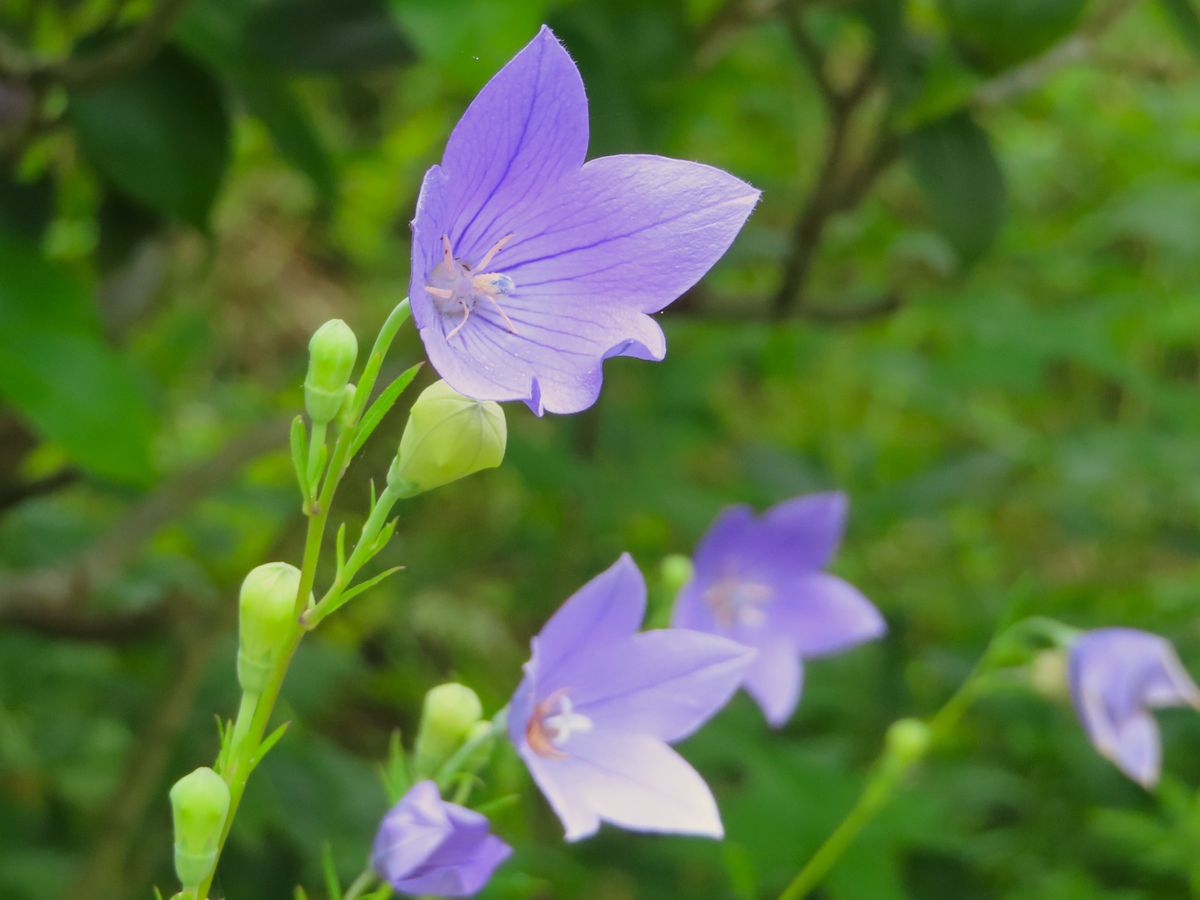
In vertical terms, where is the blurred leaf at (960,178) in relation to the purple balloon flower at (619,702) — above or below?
above

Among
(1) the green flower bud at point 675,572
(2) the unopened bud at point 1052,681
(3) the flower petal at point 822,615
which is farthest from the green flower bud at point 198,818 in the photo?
(2) the unopened bud at point 1052,681

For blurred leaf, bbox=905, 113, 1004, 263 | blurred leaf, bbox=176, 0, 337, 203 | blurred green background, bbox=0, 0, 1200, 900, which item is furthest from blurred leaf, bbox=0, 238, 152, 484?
blurred leaf, bbox=905, 113, 1004, 263

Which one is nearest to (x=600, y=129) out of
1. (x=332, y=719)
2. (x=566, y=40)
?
(x=566, y=40)

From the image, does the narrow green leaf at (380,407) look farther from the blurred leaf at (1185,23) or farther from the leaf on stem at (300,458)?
the blurred leaf at (1185,23)

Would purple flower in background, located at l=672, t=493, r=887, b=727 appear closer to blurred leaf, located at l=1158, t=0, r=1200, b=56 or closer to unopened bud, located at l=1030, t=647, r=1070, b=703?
unopened bud, located at l=1030, t=647, r=1070, b=703

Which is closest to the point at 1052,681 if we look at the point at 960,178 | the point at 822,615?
the point at 822,615

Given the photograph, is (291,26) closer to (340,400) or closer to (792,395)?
(340,400)
